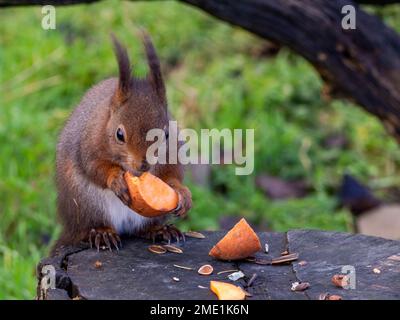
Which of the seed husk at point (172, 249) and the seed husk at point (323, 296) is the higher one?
the seed husk at point (172, 249)

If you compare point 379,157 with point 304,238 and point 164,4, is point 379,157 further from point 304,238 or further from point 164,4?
point 304,238

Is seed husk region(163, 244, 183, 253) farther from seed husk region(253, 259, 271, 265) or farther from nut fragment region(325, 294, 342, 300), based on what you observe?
nut fragment region(325, 294, 342, 300)

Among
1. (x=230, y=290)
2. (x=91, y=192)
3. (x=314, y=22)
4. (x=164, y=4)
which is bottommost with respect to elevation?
(x=230, y=290)

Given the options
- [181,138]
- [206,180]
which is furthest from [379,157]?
[181,138]

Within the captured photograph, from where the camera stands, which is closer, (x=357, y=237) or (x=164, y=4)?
(x=357, y=237)

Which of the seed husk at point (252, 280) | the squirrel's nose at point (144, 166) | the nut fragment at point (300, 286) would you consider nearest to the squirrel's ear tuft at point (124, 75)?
the squirrel's nose at point (144, 166)

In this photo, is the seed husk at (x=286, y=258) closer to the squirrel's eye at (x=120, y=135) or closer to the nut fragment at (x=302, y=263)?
the nut fragment at (x=302, y=263)
